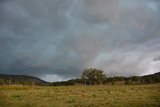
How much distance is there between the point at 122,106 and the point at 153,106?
295 cm

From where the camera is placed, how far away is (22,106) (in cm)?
3284

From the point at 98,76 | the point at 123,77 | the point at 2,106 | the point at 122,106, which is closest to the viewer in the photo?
the point at 2,106

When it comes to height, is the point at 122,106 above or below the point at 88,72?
below

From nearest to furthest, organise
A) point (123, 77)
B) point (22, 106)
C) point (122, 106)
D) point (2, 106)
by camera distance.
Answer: point (2, 106), point (22, 106), point (122, 106), point (123, 77)

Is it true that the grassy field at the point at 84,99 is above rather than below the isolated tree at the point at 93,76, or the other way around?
below

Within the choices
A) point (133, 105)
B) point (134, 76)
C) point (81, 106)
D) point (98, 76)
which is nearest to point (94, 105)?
point (81, 106)

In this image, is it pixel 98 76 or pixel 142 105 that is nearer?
pixel 142 105

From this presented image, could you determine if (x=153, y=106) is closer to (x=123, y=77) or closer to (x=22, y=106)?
(x=22, y=106)

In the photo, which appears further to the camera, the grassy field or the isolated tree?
the isolated tree

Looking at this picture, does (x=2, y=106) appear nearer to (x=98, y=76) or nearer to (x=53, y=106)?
(x=53, y=106)

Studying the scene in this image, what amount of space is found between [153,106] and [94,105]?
570 centimetres

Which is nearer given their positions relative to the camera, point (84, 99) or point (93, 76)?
point (84, 99)

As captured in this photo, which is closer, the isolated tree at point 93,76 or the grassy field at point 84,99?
the grassy field at point 84,99

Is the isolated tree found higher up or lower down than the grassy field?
higher up
